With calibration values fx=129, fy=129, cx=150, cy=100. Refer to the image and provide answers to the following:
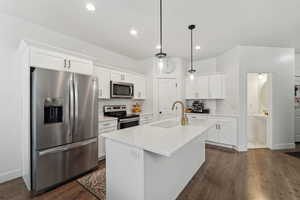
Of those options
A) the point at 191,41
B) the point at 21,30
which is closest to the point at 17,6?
the point at 21,30

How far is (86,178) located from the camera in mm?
2170

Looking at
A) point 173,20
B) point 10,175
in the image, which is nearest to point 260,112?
point 173,20

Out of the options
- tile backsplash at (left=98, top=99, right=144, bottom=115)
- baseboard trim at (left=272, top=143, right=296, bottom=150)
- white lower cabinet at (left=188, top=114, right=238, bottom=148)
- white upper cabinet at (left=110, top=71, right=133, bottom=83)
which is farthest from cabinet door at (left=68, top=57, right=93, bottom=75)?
baseboard trim at (left=272, top=143, right=296, bottom=150)

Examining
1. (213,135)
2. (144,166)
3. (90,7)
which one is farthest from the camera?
(213,135)

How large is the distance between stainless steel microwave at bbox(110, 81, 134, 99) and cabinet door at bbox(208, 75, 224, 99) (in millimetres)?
2415

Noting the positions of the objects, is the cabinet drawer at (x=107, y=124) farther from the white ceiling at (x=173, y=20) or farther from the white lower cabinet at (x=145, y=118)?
the white ceiling at (x=173, y=20)

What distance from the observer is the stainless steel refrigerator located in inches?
71.6

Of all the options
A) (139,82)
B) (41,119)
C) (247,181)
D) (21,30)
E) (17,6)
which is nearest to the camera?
(41,119)

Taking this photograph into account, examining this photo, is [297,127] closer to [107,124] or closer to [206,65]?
[206,65]

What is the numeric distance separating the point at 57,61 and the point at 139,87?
2300 mm

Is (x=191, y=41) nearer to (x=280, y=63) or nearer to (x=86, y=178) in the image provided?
(x=280, y=63)

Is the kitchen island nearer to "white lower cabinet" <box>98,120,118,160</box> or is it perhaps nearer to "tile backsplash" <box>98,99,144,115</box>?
"white lower cabinet" <box>98,120,118,160</box>

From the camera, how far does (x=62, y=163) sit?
200cm

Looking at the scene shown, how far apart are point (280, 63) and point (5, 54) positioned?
615 cm
